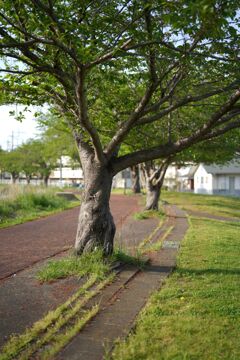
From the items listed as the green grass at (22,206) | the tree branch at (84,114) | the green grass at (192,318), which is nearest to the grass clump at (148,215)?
the green grass at (22,206)

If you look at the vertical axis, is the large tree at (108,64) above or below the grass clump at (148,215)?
above

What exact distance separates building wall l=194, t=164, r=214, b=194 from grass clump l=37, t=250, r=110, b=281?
41.9 m

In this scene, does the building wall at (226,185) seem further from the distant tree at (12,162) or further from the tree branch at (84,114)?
the tree branch at (84,114)

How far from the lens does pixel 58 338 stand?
4684mm

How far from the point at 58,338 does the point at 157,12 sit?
5.00 m

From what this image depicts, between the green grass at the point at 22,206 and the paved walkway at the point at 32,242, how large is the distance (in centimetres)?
88

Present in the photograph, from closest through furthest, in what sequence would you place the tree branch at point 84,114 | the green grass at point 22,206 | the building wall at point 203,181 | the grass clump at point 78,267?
the tree branch at point 84,114, the grass clump at point 78,267, the green grass at point 22,206, the building wall at point 203,181

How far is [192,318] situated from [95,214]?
3439 mm

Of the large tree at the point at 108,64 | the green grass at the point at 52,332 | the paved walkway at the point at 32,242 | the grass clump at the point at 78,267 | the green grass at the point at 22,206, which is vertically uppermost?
the large tree at the point at 108,64

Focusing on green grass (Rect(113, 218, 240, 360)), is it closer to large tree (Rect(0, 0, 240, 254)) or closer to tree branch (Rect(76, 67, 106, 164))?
large tree (Rect(0, 0, 240, 254))

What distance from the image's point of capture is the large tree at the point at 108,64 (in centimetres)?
588

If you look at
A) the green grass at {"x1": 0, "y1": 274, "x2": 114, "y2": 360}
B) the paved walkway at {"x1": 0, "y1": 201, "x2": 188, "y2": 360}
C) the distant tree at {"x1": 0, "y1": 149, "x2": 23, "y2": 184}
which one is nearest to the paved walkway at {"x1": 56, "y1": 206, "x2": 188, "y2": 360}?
the paved walkway at {"x1": 0, "y1": 201, "x2": 188, "y2": 360}

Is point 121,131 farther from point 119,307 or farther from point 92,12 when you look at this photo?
point 119,307

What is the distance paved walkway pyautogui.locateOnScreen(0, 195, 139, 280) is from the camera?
8.88 metres
